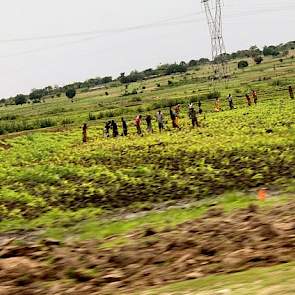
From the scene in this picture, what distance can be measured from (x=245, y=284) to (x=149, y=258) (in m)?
2.44

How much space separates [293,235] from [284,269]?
1.80 m

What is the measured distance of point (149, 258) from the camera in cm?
816

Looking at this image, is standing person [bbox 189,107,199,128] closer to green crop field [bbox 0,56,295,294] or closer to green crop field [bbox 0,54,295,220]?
green crop field [bbox 0,54,295,220]

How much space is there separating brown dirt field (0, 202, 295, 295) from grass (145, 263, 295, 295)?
1.31ft

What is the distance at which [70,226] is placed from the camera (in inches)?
486

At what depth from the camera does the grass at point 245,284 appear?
5.53 m

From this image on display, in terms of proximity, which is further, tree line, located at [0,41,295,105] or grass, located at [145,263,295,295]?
tree line, located at [0,41,295,105]

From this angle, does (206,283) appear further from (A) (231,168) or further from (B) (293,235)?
(A) (231,168)

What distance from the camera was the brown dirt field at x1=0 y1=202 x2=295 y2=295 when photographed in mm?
7227

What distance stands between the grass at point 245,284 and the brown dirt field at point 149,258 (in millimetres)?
400

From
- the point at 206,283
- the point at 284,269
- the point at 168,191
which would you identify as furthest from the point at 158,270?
the point at 168,191

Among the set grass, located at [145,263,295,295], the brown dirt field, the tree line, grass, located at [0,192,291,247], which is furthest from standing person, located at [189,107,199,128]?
the tree line

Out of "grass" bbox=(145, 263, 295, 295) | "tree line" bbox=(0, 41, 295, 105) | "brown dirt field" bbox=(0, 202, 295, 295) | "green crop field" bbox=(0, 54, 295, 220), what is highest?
"tree line" bbox=(0, 41, 295, 105)

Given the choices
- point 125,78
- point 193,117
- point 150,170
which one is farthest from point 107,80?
point 150,170
